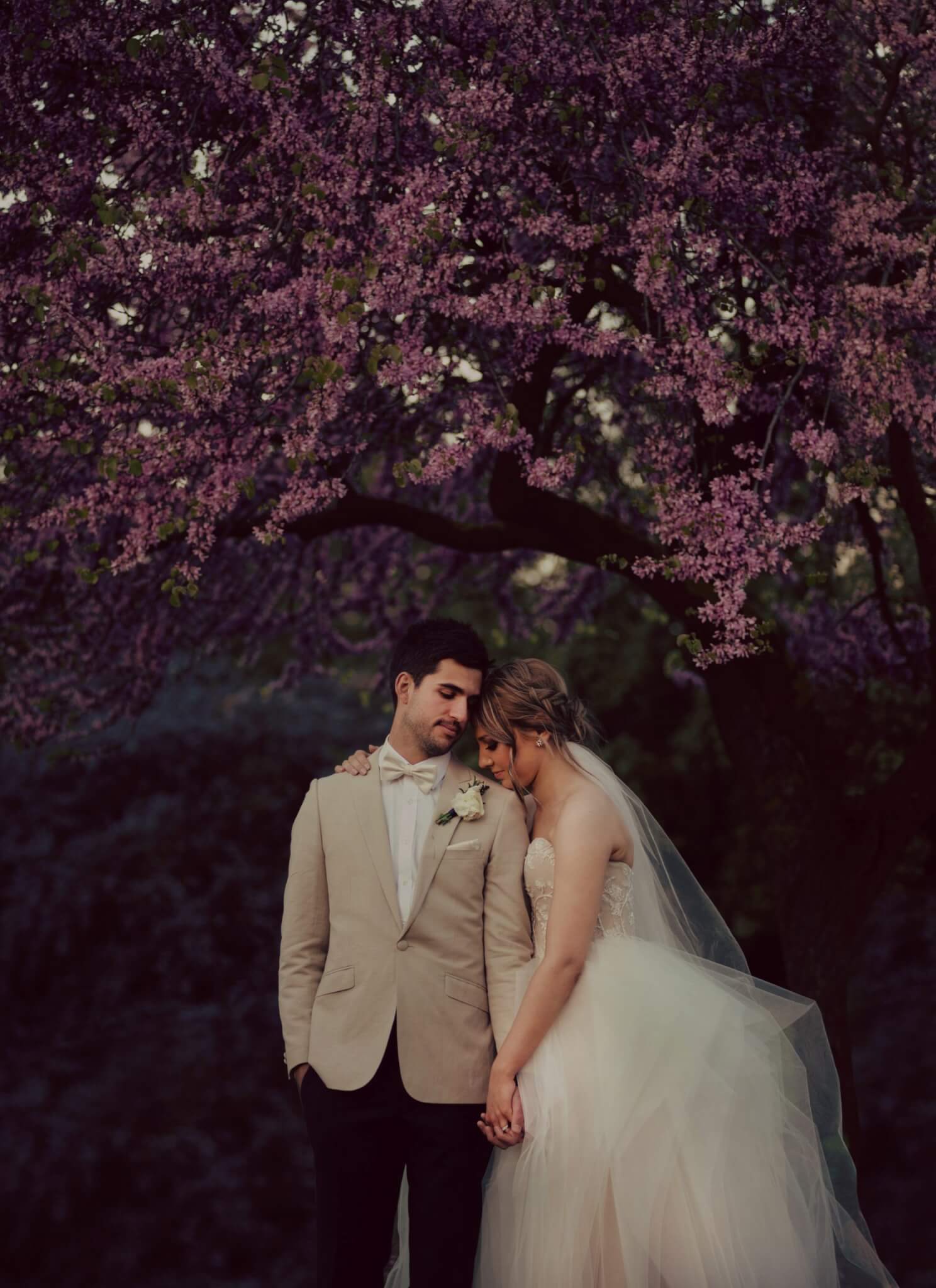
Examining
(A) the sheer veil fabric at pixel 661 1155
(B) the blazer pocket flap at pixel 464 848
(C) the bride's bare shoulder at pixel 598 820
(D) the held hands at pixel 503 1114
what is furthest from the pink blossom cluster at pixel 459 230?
(D) the held hands at pixel 503 1114

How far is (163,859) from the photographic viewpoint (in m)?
17.6

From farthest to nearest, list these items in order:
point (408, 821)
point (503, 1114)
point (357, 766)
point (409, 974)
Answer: point (357, 766) → point (408, 821) → point (409, 974) → point (503, 1114)

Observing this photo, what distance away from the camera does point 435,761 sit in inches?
173

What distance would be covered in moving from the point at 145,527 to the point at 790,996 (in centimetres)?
376

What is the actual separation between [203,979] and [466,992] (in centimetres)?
1233

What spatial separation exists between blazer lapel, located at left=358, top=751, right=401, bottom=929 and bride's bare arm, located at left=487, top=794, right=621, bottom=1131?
19.6 inches

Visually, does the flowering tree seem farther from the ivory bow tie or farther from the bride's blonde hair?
the ivory bow tie

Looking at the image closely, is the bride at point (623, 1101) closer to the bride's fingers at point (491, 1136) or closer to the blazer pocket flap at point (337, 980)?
the bride's fingers at point (491, 1136)

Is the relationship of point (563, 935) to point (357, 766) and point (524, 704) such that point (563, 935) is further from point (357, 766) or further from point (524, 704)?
point (357, 766)

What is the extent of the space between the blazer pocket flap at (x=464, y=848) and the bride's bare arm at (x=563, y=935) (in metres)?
0.27

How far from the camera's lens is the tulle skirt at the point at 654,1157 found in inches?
154

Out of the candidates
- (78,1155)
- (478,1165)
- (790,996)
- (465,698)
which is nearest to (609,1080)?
(478,1165)

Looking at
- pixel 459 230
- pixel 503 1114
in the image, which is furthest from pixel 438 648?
pixel 459 230

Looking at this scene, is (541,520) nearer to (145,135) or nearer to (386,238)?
(386,238)
